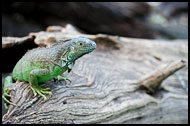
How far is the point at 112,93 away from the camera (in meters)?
3.05

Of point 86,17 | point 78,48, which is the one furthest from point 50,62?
point 86,17

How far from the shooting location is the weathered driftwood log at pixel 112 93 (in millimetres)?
2301

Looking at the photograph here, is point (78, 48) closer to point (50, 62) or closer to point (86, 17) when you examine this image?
point (50, 62)

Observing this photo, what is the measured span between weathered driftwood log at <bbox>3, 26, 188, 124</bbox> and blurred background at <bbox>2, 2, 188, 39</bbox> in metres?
2.97

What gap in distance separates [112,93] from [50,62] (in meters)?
1.11

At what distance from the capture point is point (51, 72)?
7.72 ft

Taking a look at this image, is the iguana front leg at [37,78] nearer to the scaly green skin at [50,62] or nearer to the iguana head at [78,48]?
the scaly green skin at [50,62]

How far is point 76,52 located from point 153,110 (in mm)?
1661

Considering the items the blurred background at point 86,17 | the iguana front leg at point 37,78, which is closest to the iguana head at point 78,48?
the iguana front leg at point 37,78

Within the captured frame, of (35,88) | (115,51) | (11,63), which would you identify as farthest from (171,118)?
(11,63)

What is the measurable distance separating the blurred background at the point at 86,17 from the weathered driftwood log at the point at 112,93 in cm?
297

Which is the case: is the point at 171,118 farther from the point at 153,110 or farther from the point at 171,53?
the point at 171,53

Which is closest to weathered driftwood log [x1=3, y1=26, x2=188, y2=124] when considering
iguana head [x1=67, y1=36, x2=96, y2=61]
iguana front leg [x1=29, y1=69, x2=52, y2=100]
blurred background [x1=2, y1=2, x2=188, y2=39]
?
iguana front leg [x1=29, y1=69, x2=52, y2=100]

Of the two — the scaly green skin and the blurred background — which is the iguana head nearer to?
the scaly green skin
